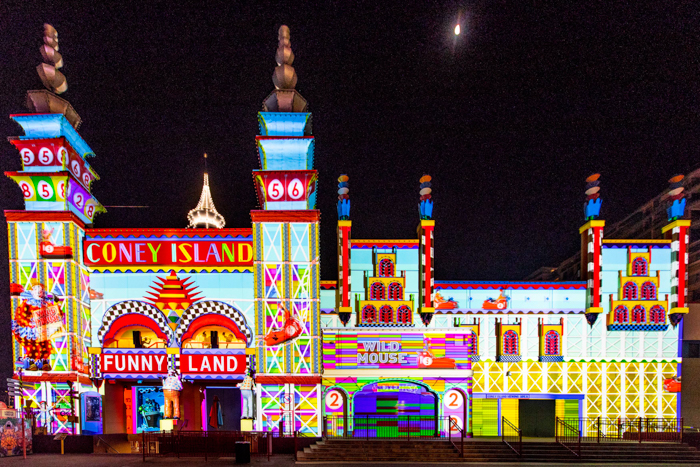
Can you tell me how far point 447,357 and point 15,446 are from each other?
17977 mm

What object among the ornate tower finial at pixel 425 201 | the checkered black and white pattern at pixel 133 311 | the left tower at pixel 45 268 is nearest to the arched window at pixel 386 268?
the ornate tower finial at pixel 425 201

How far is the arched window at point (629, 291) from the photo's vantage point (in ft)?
59.4

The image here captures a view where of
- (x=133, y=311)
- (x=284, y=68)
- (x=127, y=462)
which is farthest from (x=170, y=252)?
(x=284, y=68)

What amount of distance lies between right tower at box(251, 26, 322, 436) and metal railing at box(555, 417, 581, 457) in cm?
1026

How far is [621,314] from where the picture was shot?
1800cm

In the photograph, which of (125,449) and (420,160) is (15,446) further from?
(420,160)

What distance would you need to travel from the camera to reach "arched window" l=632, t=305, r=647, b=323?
17.9m

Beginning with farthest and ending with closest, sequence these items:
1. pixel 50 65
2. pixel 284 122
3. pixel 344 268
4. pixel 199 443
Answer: pixel 344 268
pixel 284 122
pixel 50 65
pixel 199 443

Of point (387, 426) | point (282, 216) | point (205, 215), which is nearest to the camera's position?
point (282, 216)

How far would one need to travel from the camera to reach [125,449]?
1694cm

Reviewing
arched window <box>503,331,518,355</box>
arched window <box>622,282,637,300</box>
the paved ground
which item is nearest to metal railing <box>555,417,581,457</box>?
the paved ground

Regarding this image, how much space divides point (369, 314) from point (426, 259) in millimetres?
3718

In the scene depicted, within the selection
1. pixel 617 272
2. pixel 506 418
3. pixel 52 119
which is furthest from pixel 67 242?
pixel 617 272

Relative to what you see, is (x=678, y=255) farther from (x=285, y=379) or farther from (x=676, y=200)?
(x=285, y=379)
